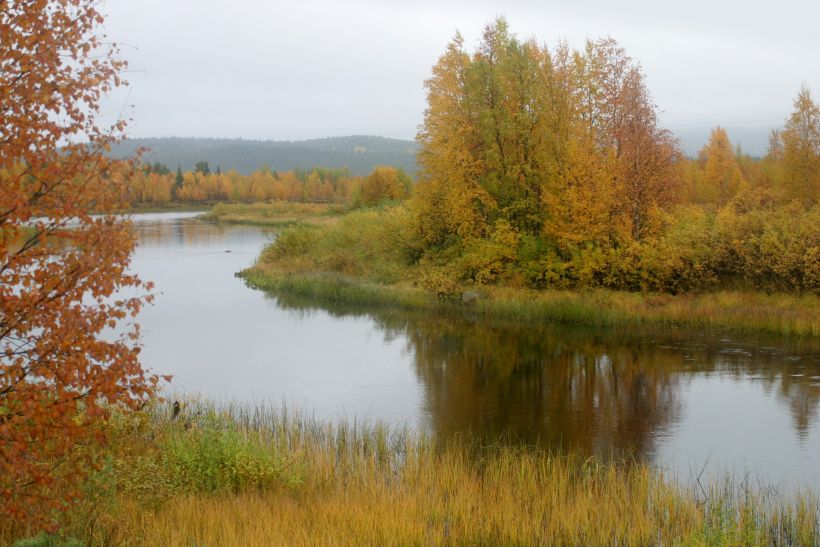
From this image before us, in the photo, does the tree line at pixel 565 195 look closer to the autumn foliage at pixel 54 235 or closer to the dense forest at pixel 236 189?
the autumn foliage at pixel 54 235

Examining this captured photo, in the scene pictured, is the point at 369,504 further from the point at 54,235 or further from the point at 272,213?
the point at 272,213

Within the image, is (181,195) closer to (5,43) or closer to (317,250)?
(317,250)

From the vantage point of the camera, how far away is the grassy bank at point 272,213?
342 ft

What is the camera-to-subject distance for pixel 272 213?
119 metres

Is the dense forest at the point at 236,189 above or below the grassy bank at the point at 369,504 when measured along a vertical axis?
above

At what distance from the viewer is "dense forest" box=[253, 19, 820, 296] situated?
105 feet

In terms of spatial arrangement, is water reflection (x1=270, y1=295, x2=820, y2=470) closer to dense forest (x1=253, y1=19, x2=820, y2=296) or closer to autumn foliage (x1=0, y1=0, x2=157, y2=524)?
dense forest (x1=253, y1=19, x2=820, y2=296)

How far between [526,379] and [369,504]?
13.7 metres

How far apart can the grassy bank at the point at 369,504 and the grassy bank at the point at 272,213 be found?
8778 cm

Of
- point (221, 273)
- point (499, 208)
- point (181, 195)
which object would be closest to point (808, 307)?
point (499, 208)

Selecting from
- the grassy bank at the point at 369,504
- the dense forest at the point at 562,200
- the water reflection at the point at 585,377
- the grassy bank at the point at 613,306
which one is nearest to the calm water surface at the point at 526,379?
the water reflection at the point at 585,377

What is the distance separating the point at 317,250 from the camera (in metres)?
50.3

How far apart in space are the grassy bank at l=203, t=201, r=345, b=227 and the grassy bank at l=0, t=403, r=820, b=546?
87.8m

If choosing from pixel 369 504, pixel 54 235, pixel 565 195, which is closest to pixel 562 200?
pixel 565 195
